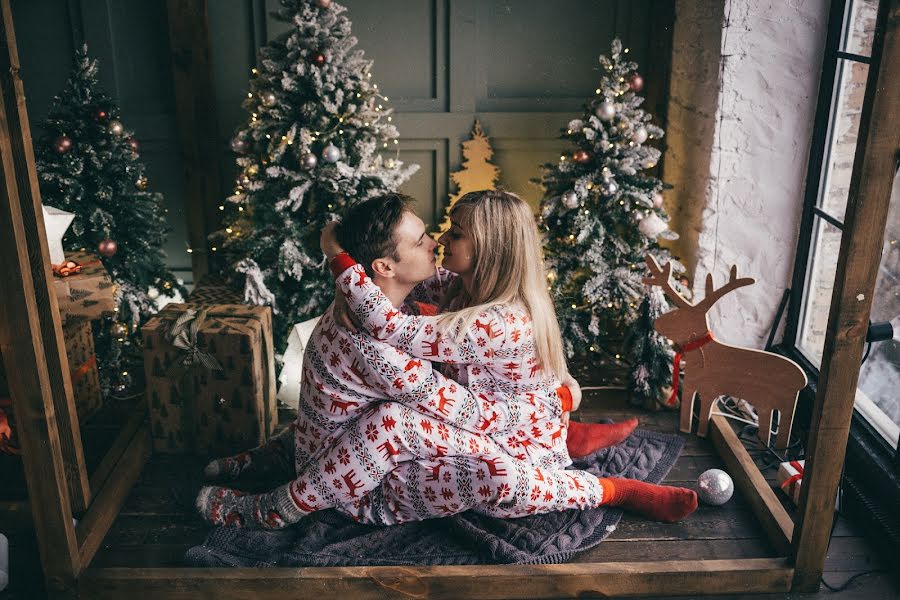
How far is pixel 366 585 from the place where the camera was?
2623 mm

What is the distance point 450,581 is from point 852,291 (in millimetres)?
1477

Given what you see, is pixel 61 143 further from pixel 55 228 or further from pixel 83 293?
pixel 83 293

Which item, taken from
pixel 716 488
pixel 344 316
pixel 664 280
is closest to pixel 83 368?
pixel 344 316

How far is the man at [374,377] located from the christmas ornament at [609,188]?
126cm

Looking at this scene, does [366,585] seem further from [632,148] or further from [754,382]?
[632,148]

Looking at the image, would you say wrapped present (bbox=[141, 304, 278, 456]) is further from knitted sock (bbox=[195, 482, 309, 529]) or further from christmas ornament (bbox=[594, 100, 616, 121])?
christmas ornament (bbox=[594, 100, 616, 121])

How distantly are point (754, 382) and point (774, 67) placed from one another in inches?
Result: 55.5

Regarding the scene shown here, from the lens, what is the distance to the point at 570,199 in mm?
3789

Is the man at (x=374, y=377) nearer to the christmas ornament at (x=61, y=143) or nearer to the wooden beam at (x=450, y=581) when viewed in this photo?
the wooden beam at (x=450, y=581)

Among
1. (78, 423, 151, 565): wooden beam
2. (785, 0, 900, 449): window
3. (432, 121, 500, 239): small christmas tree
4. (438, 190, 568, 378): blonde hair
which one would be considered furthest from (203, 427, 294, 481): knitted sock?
(785, 0, 900, 449): window

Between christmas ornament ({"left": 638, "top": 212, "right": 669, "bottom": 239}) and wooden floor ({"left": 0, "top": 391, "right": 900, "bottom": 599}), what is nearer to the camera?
wooden floor ({"left": 0, "top": 391, "right": 900, "bottom": 599})

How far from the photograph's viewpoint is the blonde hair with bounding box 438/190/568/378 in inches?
107

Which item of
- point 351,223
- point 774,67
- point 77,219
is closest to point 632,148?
point 774,67

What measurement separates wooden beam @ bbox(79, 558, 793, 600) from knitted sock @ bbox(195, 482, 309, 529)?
0.22 meters
